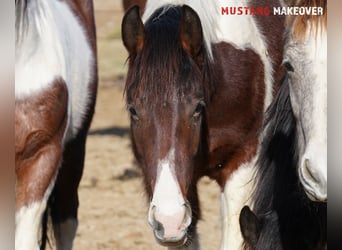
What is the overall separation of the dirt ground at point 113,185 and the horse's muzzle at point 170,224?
1.56ft

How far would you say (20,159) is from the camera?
254 cm

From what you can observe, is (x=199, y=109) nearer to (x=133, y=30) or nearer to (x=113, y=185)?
(x=133, y=30)

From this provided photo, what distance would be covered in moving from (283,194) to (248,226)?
0.92 feet

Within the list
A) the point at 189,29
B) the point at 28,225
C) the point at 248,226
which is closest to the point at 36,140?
the point at 28,225

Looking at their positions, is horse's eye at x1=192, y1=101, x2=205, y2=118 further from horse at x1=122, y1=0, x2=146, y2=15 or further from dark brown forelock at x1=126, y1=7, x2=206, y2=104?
horse at x1=122, y1=0, x2=146, y2=15

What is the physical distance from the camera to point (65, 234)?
3.12 metres

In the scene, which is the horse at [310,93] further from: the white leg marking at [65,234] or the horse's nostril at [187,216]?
the white leg marking at [65,234]

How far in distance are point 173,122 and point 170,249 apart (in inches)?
24.3

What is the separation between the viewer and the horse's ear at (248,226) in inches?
93.6

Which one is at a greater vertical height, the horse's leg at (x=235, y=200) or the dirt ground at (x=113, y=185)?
the horse's leg at (x=235, y=200)

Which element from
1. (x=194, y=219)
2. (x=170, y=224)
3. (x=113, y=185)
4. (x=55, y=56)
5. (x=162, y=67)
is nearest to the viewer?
(x=170, y=224)

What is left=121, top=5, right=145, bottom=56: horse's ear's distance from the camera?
8.38 ft

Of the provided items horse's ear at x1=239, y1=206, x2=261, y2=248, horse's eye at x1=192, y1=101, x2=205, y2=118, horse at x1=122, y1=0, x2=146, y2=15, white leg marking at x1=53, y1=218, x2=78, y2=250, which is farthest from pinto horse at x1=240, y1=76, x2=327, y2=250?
white leg marking at x1=53, y1=218, x2=78, y2=250

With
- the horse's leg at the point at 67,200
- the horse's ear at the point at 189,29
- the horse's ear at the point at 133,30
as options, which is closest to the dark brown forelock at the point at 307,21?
the horse's ear at the point at 189,29
